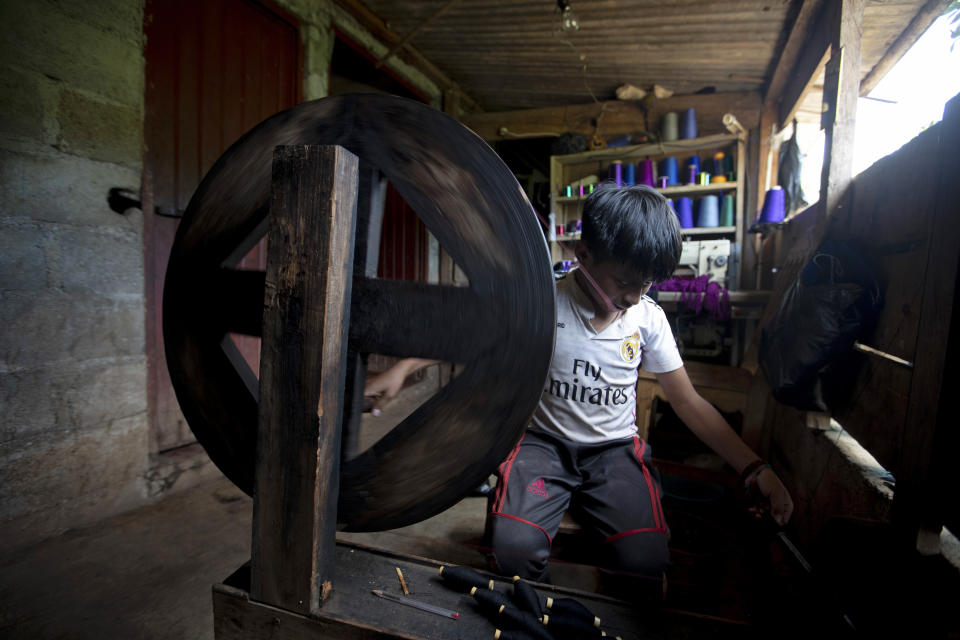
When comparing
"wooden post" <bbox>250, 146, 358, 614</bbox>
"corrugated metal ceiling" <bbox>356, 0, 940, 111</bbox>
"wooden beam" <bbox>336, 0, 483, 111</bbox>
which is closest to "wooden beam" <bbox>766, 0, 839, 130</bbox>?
"corrugated metal ceiling" <bbox>356, 0, 940, 111</bbox>

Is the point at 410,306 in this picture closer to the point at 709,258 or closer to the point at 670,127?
the point at 709,258

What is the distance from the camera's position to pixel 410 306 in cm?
95

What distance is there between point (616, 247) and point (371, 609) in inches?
45.5

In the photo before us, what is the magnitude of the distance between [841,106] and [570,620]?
9.54 ft

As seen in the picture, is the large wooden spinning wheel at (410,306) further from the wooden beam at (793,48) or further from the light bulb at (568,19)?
the wooden beam at (793,48)

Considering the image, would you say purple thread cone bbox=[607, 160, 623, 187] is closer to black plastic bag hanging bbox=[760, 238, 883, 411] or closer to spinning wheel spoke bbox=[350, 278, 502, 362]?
black plastic bag hanging bbox=[760, 238, 883, 411]

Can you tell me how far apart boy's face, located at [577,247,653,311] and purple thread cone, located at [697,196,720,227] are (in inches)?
155

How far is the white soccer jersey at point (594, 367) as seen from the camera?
1.61 meters

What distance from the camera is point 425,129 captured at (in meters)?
0.97

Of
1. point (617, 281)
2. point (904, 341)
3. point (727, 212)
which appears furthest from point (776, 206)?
point (617, 281)

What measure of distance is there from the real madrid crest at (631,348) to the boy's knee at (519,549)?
0.66 m

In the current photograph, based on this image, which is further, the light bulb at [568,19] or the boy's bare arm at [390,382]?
the light bulb at [568,19]

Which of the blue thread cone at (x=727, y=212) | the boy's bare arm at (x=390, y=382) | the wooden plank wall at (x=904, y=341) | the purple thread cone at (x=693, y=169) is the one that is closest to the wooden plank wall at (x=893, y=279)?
the wooden plank wall at (x=904, y=341)

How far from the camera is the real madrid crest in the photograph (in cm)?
163
